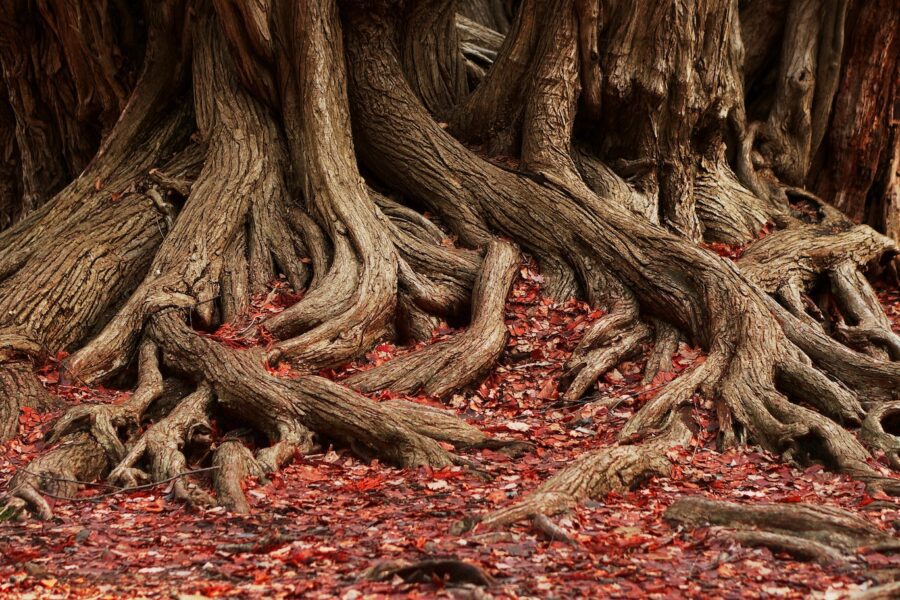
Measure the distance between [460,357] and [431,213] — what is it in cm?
255

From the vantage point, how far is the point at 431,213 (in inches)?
378

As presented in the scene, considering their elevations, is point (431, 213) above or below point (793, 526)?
above

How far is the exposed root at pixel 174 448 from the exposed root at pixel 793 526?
280cm

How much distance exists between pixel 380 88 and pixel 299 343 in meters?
3.61

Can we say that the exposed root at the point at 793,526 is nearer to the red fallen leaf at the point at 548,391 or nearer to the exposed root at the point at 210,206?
the red fallen leaf at the point at 548,391

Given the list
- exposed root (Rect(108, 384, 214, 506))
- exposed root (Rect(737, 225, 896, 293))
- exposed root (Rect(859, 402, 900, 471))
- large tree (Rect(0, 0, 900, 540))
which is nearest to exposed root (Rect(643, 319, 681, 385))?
large tree (Rect(0, 0, 900, 540))

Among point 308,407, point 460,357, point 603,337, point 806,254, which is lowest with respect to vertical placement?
point 308,407

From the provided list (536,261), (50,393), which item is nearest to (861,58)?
(536,261)

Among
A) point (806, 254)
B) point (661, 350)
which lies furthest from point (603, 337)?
point (806, 254)

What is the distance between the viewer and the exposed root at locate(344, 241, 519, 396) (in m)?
7.15

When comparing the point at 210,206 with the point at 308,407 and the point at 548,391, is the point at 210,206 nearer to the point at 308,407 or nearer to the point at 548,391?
the point at 308,407

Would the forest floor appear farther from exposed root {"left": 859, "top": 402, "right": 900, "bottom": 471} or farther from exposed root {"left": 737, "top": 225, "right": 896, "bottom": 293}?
exposed root {"left": 737, "top": 225, "right": 896, "bottom": 293}

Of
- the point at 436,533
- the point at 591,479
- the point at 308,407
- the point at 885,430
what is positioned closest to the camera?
the point at 436,533

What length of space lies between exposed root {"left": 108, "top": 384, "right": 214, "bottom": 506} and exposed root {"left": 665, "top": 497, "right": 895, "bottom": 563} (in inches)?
110
